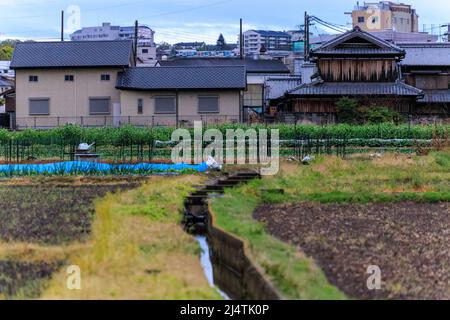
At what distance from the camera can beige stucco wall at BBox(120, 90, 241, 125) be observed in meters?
44.5

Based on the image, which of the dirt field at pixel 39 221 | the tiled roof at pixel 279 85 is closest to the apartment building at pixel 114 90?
the tiled roof at pixel 279 85

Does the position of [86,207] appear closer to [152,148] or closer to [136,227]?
[136,227]

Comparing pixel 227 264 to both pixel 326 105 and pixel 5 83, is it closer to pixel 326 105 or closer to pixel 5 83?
pixel 326 105

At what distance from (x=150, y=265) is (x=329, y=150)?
21890 millimetres

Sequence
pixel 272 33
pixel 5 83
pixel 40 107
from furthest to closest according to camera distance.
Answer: pixel 272 33, pixel 5 83, pixel 40 107

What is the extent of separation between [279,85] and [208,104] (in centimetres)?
866

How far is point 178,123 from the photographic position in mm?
43094

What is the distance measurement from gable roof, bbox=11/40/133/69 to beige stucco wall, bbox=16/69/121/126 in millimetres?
458

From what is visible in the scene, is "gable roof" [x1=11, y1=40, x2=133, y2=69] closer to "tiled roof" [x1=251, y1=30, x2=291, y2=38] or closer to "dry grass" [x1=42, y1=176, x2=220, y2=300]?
"dry grass" [x1=42, y1=176, x2=220, y2=300]

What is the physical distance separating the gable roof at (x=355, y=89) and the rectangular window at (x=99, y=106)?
11023 millimetres

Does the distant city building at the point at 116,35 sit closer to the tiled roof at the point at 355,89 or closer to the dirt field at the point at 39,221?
the tiled roof at the point at 355,89

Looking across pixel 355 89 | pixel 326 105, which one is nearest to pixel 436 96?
pixel 355 89

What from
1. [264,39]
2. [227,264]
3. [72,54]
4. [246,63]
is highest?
[264,39]

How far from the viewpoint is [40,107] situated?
45.5 meters
